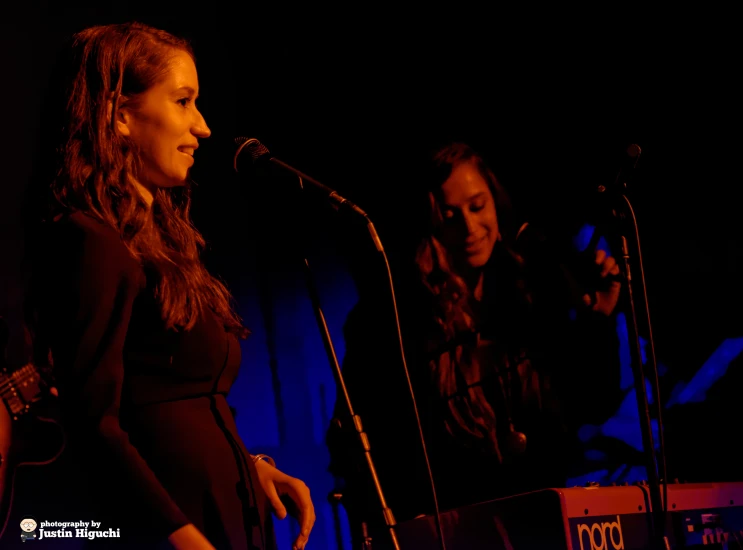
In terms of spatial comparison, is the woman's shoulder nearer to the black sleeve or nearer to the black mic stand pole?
the black sleeve

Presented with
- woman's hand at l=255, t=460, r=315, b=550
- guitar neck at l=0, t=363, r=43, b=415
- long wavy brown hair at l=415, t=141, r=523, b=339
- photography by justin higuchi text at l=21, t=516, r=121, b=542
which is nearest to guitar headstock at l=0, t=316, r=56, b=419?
guitar neck at l=0, t=363, r=43, b=415

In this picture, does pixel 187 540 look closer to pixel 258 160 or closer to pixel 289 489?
pixel 289 489

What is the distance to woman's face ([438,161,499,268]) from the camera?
3.53m

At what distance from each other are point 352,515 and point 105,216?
8.32ft

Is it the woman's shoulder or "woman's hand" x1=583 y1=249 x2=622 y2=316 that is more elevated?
"woman's hand" x1=583 y1=249 x2=622 y2=316

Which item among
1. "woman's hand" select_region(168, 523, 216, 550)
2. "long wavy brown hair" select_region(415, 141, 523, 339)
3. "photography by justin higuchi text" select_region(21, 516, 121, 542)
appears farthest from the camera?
"long wavy brown hair" select_region(415, 141, 523, 339)

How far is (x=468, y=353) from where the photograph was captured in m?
3.36

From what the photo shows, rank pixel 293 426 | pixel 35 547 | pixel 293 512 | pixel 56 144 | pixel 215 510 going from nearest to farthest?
pixel 215 510, pixel 56 144, pixel 293 512, pixel 35 547, pixel 293 426

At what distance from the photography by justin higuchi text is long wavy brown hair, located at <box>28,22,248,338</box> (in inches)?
74.6

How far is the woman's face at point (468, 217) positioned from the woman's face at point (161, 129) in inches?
82.6

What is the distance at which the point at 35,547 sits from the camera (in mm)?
3023

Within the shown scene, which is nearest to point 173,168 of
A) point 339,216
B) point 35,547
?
point 339,216

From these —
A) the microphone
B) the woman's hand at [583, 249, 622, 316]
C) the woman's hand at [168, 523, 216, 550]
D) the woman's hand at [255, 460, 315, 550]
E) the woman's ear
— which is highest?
the woman's ear

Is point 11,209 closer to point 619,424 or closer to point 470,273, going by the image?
point 470,273
